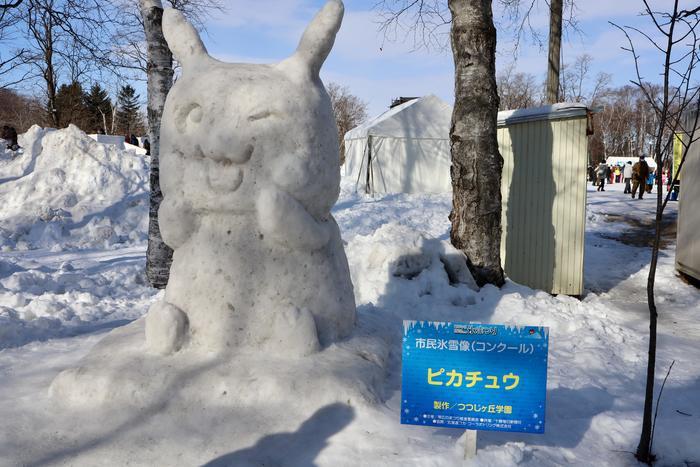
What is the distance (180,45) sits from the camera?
12.2 ft

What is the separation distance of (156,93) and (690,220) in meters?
7.33

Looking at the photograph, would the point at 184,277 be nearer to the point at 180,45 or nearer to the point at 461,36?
the point at 180,45

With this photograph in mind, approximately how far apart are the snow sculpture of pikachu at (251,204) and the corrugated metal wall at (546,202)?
4.23 metres

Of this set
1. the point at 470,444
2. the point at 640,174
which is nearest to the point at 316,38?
the point at 470,444

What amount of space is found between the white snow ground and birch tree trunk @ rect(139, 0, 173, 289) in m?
0.31

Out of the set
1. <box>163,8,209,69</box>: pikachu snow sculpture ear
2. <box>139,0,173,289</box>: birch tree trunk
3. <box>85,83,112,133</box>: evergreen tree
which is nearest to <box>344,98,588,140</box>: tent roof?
<box>139,0,173,289</box>: birch tree trunk

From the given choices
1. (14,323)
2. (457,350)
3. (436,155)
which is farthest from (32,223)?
(436,155)

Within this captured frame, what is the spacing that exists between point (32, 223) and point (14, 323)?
6628 mm

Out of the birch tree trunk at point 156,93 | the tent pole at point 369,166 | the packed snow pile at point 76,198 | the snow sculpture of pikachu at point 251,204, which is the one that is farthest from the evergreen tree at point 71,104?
the snow sculpture of pikachu at point 251,204

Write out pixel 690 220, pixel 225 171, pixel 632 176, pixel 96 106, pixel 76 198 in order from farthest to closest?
1. pixel 96 106
2. pixel 632 176
3. pixel 76 198
4. pixel 690 220
5. pixel 225 171

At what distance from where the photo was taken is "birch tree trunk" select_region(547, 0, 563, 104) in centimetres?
1199

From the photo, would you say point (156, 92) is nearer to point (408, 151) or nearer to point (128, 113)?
point (408, 151)

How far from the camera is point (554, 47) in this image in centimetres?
1202

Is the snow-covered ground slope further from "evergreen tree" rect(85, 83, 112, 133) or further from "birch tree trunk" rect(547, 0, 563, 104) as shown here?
"evergreen tree" rect(85, 83, 112, 133)
